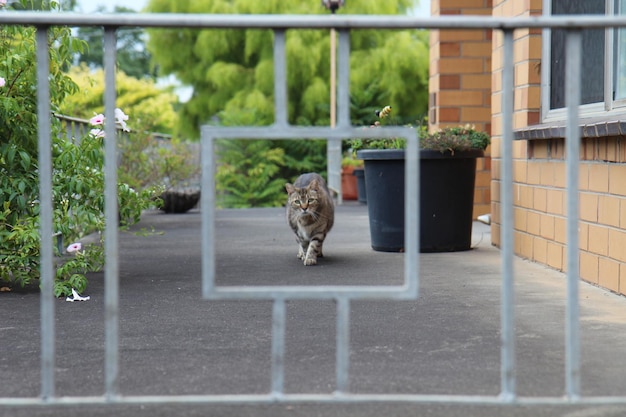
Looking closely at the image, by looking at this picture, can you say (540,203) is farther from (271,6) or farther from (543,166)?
(271,6)

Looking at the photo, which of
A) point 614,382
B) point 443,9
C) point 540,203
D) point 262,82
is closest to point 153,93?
point 262,82

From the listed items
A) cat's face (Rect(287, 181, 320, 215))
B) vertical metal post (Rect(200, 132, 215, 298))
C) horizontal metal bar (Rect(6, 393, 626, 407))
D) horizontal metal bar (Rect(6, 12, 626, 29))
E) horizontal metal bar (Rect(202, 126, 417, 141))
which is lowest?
horizontal metal bar (Rect(6, 393, 626, 407))

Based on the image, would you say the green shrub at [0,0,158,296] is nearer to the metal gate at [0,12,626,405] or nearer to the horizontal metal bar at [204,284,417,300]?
the metal gate at [0,12,626,405]

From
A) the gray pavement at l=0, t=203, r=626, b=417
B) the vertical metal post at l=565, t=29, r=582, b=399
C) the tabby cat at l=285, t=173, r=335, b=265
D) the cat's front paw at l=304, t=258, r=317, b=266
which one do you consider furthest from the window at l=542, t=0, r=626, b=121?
the vertical metal post at l=565, t=29, r=582, b=399

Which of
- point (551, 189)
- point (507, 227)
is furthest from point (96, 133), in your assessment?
point (507, 227)

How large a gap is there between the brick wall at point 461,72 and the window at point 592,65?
9.85ft

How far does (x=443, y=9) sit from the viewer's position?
935 centimetres

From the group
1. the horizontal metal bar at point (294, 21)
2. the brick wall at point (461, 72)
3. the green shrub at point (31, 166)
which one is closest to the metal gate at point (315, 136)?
the horizontal metal bar at point (294, 21)

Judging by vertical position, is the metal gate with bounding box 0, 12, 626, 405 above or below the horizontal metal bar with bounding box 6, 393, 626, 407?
above

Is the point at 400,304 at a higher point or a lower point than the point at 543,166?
lower

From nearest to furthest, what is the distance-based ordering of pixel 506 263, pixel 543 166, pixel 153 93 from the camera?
pixel 506 263
pixel 543 166
pixel 153 93

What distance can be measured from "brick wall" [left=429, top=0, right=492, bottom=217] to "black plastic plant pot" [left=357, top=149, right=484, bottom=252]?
2.42m

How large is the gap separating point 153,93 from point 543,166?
26.7 m

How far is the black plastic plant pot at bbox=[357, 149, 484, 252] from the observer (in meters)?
6.87
